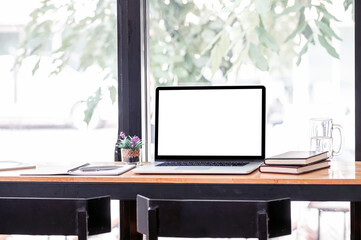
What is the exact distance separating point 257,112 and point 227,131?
0.16 m

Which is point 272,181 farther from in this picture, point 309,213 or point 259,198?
point 309,213

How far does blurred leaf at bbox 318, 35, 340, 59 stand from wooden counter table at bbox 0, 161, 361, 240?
0.77 metres

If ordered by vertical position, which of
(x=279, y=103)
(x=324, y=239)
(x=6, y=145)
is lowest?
(x=324, y=239)

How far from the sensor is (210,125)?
269 cm

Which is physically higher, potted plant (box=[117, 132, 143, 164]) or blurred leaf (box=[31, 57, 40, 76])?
blurred leaf (box=[31, 57, 40, 76])

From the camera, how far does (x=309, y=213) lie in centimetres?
295

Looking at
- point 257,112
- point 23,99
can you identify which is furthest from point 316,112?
point 23,99

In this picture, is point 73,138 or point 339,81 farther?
point 73,138

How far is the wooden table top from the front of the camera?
2.16m

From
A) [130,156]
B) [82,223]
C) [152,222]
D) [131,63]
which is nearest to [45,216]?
[82,223]

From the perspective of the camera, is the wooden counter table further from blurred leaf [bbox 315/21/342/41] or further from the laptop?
blurred leaf [bbox 315/21/342/41]

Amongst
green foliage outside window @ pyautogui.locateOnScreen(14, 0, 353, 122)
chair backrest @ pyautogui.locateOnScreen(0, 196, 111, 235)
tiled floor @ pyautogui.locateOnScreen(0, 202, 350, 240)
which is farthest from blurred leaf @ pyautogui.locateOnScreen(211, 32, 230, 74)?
chair backrest @ pyautogui.locateOnScreen(0, 196, 111, 235)

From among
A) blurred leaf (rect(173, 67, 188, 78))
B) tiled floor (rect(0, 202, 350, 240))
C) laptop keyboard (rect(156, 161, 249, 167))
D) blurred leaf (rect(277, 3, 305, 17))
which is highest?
blurred leaf (rect(277, 3, 305, 17))

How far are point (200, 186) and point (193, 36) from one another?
109cm
